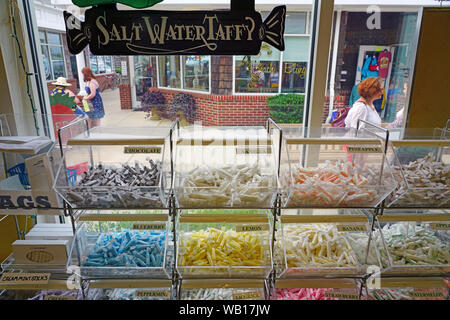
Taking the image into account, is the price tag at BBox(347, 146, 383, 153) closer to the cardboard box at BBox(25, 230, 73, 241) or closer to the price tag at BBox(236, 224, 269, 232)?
the price tag at BBox(236, 224, 269, 232)

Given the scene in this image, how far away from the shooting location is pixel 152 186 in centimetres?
160

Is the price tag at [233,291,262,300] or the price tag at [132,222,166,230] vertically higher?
the price tag at [132,222,166,230]

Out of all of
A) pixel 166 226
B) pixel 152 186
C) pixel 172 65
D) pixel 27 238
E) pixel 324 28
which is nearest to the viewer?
pixel 152 186

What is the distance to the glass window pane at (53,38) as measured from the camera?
2291mm

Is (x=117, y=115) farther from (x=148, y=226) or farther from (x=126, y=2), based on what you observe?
(x=148, y=226)

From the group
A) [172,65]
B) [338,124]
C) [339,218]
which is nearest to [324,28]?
[338,124]

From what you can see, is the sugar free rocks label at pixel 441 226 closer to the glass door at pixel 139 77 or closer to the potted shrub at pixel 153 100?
the potted shrub at pixel 153 100

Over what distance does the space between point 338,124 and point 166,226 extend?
1.56m

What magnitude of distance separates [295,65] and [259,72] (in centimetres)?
28

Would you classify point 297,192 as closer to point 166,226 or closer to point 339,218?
point 339,218

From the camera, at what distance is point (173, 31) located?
6.61ft

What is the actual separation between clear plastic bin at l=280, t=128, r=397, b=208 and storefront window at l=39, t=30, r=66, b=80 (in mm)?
1814

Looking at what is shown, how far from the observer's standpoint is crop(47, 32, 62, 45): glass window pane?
2291 millimetres

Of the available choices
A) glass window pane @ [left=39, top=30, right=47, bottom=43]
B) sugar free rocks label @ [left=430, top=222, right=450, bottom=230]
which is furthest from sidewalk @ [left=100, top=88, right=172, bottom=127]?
sugar free rocks label @ [left=430, top=222, right=450, bottom=230]
